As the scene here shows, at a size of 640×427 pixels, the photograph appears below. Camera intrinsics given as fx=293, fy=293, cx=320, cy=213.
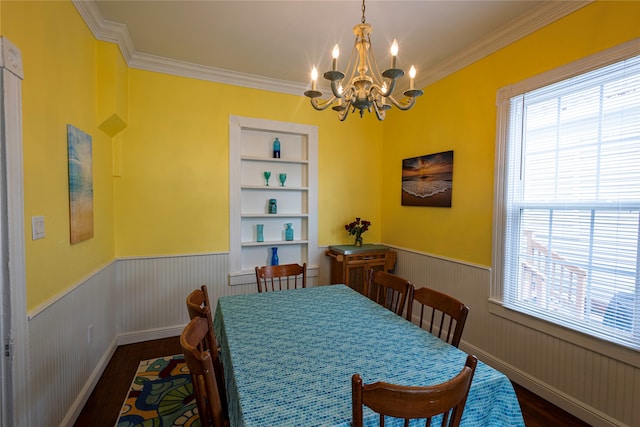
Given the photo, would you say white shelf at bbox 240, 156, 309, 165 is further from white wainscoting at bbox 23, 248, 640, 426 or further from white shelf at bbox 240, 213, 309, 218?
white wainscoting at bbox 23, 248, 640, 426

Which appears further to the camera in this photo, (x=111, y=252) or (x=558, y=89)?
(x=111, y=252)

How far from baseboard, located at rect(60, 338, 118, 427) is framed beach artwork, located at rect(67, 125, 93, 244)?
108 cm

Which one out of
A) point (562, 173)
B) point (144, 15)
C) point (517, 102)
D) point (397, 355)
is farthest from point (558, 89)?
point (144, 15)

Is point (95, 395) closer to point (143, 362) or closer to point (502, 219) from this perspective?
point (143, 362)

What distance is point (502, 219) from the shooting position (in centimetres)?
247

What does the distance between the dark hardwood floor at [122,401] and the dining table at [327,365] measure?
1093mm

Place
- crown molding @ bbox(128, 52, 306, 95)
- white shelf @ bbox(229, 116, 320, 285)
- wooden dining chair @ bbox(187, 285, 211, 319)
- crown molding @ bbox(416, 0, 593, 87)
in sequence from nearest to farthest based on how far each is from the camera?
wooden dining chair @ bbox(187, 285, 211, 319) < crown molding @ bbox(416, 0, 593, 87) < crown molding @ bbox(128, 52, 306, 95) < white shelf @ bbox(229, 116, 320, 285)

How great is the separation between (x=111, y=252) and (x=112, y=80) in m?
1.54

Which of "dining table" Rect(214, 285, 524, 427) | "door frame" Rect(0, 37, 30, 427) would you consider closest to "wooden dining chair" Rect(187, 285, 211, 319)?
"dining table" Rect(214, 285, 524, 427)

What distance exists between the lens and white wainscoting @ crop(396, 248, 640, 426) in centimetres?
179

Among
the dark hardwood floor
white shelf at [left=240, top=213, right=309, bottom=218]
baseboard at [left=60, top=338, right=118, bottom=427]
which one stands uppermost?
white shelf at [left=240, top=213, right=309, bottom=218]

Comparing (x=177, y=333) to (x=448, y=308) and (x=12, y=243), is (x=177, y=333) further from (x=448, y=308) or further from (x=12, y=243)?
(x=448, y=308)

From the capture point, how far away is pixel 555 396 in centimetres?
210

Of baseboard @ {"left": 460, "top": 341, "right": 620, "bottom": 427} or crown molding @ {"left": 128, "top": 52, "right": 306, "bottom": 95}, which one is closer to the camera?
baseboard @ {"left": 460, "top": 341, "right": 620, "bottom": 427}
